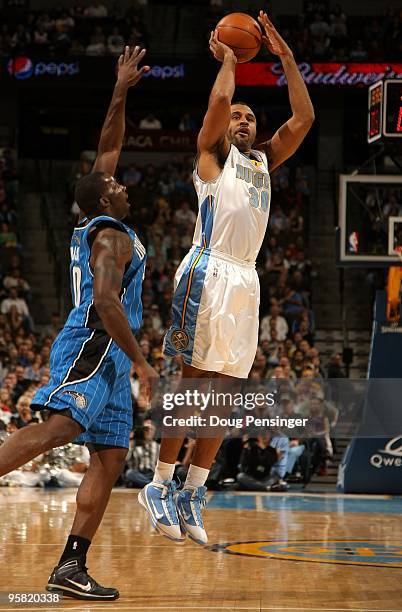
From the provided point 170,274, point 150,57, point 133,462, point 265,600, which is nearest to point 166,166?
point 150,57

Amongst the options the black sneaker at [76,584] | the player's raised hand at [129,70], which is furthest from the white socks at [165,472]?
the player's raised hand at [129,70]

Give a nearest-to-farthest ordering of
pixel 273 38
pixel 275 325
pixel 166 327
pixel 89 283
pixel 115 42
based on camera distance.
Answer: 1. pixel 89 283
2. pixel 273 38
3. pixel 275 325
4. pixel 166 327
5. pixel 115 42

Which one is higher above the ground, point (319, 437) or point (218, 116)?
point (218, 116)

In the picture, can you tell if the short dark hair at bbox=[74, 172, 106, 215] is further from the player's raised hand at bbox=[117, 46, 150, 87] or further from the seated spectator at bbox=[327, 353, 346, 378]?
the seated spectator at bbox=[327, 353, 346, 378]

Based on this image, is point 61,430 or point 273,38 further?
point 273,38

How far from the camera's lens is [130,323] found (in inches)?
196

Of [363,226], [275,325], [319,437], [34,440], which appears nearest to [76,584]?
[34,440]

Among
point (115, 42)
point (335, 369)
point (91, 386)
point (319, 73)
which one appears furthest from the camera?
point (115, 42)

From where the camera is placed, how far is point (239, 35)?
218 inches

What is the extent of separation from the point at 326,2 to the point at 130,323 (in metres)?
17.0

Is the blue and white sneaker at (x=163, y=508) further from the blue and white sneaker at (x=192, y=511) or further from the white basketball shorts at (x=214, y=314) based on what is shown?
the white basketball shorts at (x=214, y=314)

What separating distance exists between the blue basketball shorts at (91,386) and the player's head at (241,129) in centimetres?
153

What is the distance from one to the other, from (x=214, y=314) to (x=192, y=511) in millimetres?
1113

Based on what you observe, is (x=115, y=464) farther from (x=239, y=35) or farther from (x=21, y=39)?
(x=21, y=39)
